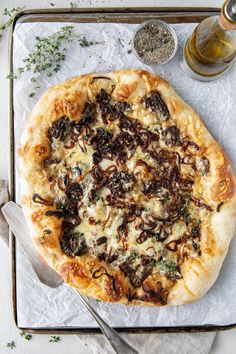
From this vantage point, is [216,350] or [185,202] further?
[216,350]

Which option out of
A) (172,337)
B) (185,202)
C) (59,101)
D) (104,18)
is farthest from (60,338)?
(104,18)

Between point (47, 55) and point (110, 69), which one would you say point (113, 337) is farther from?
point (47, 55)

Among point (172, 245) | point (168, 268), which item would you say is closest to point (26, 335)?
point (168, 268)

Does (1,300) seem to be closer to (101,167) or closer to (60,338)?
(60,338)

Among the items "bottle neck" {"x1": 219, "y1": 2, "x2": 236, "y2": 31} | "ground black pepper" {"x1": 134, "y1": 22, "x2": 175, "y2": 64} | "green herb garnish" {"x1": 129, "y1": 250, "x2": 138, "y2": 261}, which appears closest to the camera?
"bottle neck" {"x1": 219, "y1": 2, "x2": 236, "y2": 31}

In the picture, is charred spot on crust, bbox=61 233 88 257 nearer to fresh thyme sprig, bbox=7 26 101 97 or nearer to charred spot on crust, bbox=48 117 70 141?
charred spot on crust, bbox=48 117 70 141

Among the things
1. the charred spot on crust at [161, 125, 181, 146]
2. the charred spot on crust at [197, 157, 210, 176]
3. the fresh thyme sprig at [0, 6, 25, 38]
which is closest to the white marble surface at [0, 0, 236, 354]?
the fresh thyme sprig at [0, 6, 25, 38]

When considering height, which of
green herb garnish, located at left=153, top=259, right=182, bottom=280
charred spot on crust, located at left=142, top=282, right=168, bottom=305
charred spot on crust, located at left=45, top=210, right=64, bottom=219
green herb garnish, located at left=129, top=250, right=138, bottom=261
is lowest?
charred spot on crust, located at left=142, top=282, right=168, bottom=305
